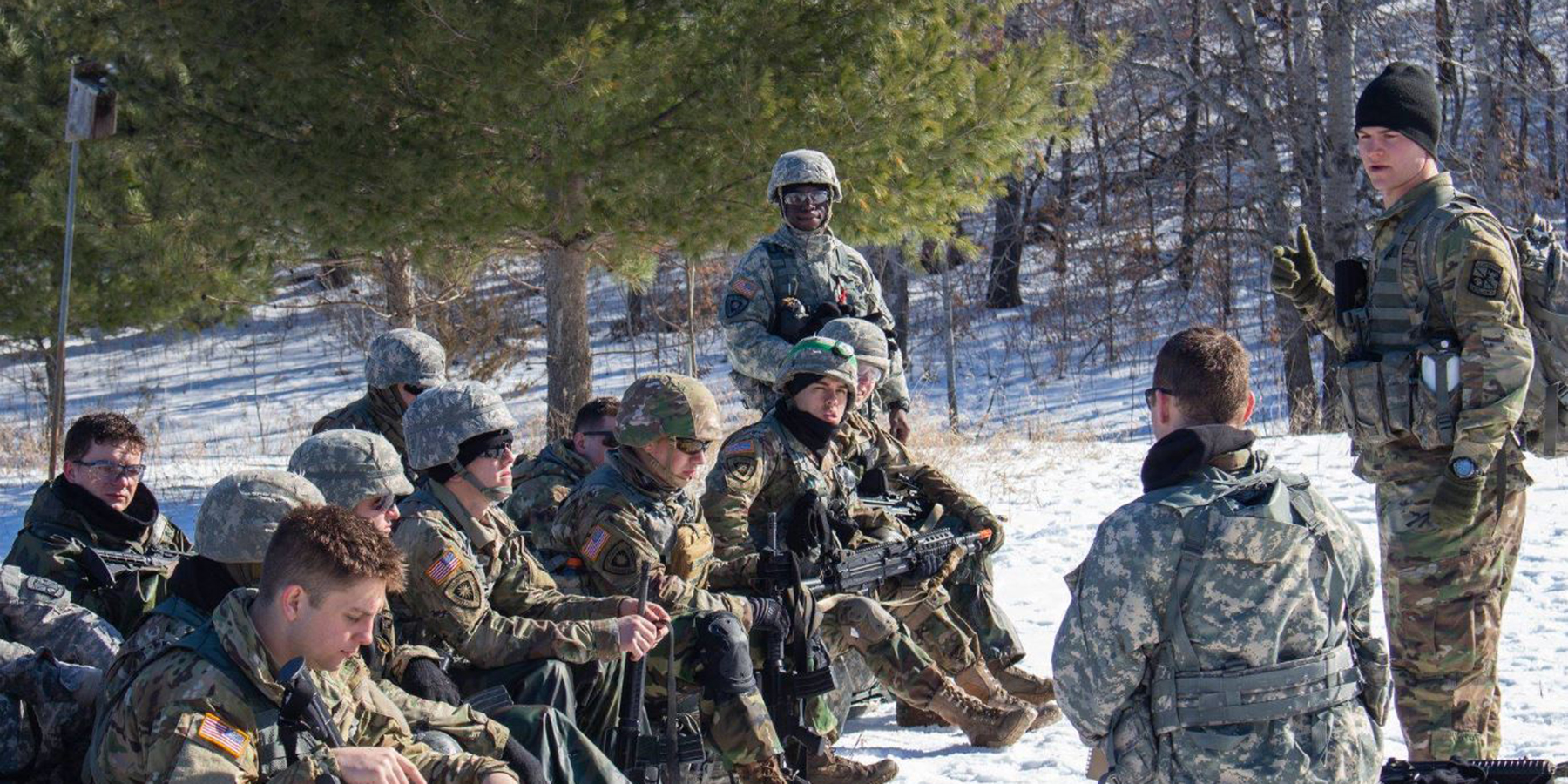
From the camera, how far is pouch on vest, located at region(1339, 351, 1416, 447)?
4.90 metres

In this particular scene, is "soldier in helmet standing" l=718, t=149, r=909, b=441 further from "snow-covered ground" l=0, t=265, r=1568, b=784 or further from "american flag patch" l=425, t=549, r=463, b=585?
"american flag patch" l=425, t=549, r=463, b=585

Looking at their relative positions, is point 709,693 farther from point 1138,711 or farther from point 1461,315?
point 1461,315

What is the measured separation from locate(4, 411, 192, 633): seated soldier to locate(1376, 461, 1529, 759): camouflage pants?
159 inches

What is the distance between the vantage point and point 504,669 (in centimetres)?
457

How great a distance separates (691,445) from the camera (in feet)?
17.4

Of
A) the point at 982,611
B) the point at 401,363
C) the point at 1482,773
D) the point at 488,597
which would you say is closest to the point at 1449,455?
the point at 1482,773

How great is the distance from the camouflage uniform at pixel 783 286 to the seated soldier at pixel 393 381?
50.9 inches

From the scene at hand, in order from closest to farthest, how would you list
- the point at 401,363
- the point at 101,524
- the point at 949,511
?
the point at 101,524, the point at 949,511, the point at 401,363

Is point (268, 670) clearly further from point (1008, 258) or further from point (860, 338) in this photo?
point (1008, 258)

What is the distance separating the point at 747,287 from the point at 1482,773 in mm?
4007

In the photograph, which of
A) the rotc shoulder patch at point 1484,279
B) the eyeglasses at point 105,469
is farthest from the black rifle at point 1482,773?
the eyeglasses at point 105,469

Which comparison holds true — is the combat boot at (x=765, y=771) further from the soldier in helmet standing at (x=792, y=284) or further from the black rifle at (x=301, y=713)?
the soldier in helmet standing at (x=792, y=284)

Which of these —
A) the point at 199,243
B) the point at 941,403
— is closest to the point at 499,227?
the point at 199,243

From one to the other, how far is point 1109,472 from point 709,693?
6376 millimetres
